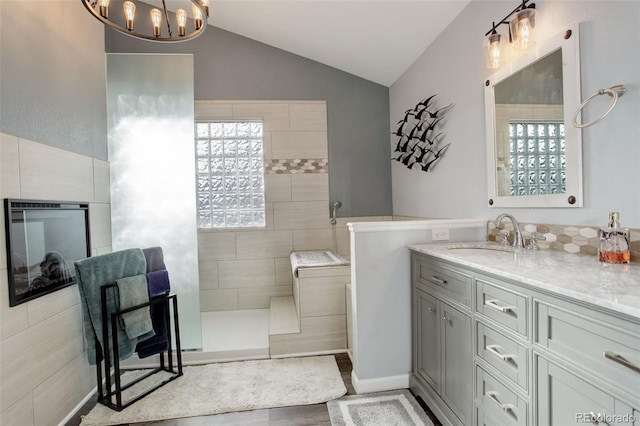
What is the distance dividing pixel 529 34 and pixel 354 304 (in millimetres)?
1797

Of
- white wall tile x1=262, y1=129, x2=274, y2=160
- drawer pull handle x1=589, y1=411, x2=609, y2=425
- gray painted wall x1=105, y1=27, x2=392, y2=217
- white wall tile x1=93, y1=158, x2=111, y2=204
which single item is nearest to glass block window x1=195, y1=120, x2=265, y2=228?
white wall tile x1=262, y1=129, x2=274, y2=160

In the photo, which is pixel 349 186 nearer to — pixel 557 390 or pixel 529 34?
pixel 529 34

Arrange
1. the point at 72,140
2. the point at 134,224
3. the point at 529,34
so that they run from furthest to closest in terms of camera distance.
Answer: the point at 134,224 → the point at 72,140 → the point at 529,34

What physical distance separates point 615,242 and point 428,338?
104 centimetres

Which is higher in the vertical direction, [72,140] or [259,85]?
[259,85]

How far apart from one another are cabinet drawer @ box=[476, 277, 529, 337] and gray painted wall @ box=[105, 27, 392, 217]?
246 centimetres

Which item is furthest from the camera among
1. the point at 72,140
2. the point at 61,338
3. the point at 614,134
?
the point at 72,140

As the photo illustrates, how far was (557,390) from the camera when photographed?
3.33 feet

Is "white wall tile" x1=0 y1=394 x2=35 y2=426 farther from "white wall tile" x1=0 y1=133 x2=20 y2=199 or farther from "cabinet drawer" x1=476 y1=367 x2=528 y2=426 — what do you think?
"cabinet drawer" x1=476 y1=367 x2=528 y2=426

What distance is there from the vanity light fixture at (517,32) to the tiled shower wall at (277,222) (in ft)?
6.93

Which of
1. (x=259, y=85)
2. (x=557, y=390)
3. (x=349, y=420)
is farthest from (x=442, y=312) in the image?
(x=259, y=85)

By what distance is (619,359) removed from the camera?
81cm

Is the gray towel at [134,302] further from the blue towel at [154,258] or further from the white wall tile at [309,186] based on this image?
the white wall tile at [309,186]

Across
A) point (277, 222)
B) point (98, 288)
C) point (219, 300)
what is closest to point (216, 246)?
point (219, 300)
